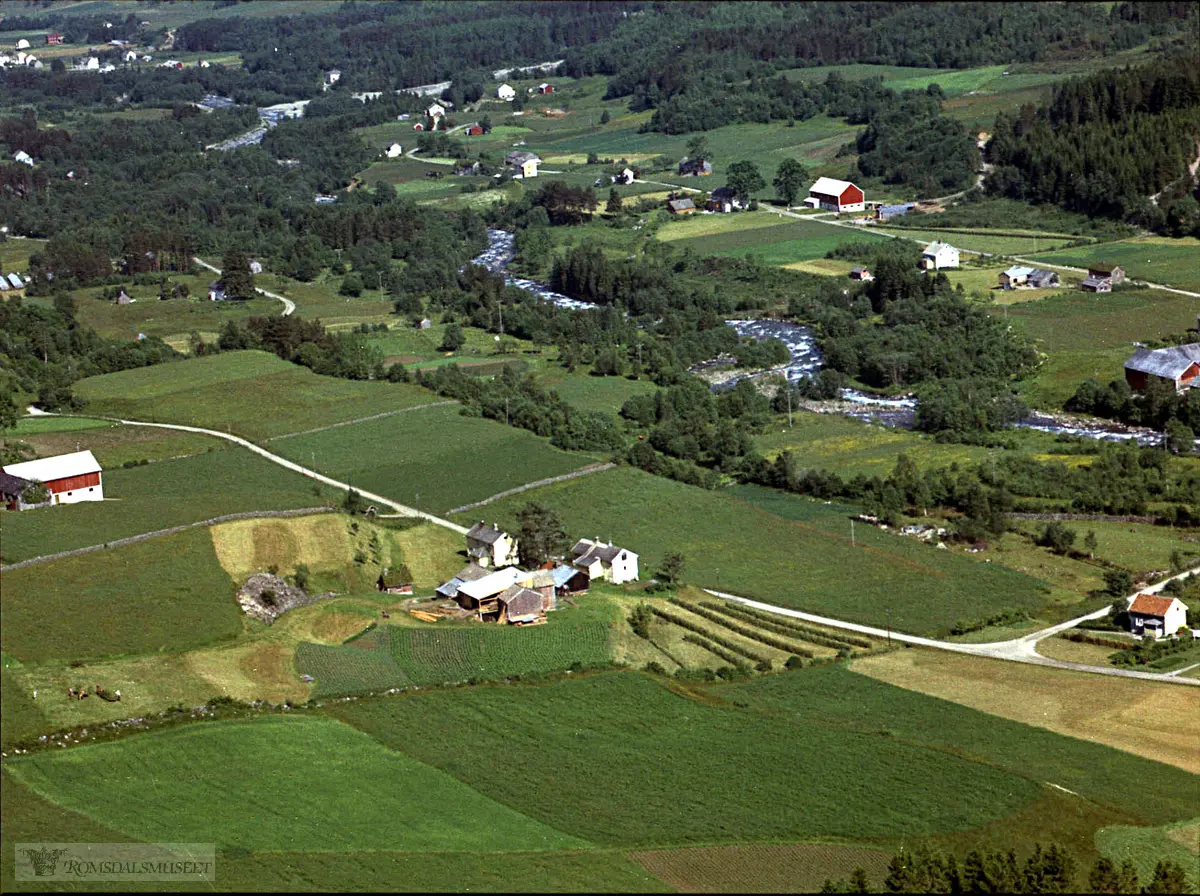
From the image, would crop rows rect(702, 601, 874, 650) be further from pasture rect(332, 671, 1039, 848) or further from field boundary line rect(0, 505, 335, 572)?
field boundary line rect(0, 505, 335, 572)

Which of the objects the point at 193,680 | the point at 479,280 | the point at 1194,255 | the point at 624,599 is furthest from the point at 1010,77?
the point at 193,680

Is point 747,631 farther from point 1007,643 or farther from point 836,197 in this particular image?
point 836,197

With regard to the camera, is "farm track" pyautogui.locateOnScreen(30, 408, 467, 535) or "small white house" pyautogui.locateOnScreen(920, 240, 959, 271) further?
"small white house" pyautogui.locateOnScreen(920, 240, 959, 271)

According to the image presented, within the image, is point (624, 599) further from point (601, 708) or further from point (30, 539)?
point (30, 539)

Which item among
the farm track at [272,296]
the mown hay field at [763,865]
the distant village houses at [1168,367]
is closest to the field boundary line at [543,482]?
the distant village houses at [1168,367]

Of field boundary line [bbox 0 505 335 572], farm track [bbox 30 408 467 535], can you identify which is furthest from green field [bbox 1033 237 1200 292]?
field boundary line [bbox 0 505 335 572]

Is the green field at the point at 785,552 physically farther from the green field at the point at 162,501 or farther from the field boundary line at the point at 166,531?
the green field at the point at 162,501

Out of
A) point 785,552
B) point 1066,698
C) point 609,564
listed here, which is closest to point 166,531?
point 609,564
